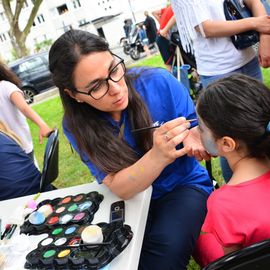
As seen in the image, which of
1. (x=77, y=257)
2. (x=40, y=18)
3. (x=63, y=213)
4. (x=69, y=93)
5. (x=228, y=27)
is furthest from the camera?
(x=40, y=18)

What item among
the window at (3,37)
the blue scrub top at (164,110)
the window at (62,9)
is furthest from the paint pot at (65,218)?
the window at (3,37)

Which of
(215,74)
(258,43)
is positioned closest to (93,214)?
(215,74)

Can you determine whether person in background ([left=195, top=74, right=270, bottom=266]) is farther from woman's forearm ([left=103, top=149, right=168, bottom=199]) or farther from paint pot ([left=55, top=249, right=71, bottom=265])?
paint pot ([left=55, top=249, right=71, bottom=265])

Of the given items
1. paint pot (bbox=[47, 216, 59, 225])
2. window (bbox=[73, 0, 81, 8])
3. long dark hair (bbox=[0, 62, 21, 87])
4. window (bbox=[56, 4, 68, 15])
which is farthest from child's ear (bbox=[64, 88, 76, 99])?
window (bbox=[56, 4, 68, 15])

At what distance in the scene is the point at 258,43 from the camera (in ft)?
5.33

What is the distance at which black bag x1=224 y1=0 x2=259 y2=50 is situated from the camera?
1.59 m

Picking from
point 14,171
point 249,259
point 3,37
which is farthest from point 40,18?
point 249,259

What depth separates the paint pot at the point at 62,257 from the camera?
3.04 ft

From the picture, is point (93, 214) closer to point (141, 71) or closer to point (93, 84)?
point (93, 84)

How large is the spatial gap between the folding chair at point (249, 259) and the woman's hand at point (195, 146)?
528 millimetres

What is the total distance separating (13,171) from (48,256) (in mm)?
734

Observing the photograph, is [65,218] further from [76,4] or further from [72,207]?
[76,4]

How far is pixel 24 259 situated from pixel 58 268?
6.7 inches

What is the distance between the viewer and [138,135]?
1376 millimetres
